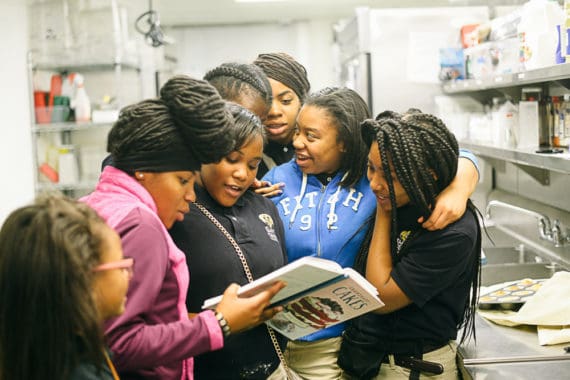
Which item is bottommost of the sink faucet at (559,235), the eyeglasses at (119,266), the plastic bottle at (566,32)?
the sink faucet at (559,235)

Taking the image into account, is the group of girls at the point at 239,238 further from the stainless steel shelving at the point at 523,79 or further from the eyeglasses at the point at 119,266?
the stainless steel shelving at the point at 523,79

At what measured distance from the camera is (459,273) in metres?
1.81

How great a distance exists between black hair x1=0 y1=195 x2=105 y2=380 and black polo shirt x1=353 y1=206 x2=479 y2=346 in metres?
0.89

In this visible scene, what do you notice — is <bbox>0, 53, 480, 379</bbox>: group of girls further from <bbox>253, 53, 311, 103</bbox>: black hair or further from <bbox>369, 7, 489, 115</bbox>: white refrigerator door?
<bbox>369, 7, 489, 115</bbox>: white refrigerator door

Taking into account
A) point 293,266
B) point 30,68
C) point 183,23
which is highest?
point 183,23

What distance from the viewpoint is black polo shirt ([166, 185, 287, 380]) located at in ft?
5.58

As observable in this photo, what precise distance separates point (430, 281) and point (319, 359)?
0.45 m

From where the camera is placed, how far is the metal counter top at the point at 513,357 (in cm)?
182

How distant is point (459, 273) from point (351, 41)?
311 centimetres

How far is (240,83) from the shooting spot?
83.6 inches

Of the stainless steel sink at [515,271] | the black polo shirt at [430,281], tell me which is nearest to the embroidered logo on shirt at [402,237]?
the black polo shirt at [430,281]

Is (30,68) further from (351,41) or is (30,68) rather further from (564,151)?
(564,151)

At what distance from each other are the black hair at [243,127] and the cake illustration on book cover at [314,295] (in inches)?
17.7

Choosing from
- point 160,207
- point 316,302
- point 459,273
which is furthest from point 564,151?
point 160,207
